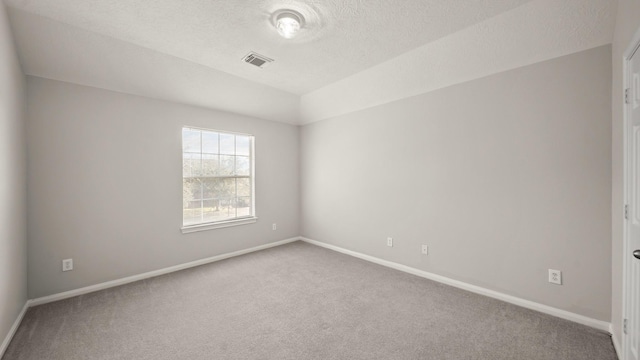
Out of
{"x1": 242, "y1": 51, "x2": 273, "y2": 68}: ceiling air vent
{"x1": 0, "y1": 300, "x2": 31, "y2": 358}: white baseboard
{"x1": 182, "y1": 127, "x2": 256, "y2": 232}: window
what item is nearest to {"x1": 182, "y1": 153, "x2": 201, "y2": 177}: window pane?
{"x1": 182, "y1": 127, "x2": 256, "y2": 232}: window

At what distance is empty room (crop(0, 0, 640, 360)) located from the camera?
196 cm

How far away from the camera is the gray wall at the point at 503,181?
2178 mm

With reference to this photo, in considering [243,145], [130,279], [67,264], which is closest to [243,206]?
[243,145]

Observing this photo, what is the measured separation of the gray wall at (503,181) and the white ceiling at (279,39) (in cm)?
31

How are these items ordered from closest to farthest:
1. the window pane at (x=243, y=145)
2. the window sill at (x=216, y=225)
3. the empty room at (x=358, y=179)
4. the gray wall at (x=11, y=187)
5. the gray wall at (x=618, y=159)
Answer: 1. the gray wall at (x=618, y=159)
2. the gray wall at (x=11, y=187)
3. the empty room at (x=358, y=179)
4. the window sill at (x=216, y=225)
5. the window pane at (x=243, y=145)

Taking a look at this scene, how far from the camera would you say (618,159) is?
186 centimetres

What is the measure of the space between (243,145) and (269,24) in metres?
2.45

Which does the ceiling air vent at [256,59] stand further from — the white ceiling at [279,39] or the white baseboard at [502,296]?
the white baseboard at [502,296]

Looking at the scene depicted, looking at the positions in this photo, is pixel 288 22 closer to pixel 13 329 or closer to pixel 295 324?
pixel 295 324

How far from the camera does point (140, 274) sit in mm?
3207

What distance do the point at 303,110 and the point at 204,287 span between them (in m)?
3.09

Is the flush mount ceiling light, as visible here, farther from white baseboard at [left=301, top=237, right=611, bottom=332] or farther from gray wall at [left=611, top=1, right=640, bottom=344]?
white baseboard at [left=301, top=237, right=611, bottom=332]

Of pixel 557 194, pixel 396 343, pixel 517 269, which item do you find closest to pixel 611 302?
pixel 517 269

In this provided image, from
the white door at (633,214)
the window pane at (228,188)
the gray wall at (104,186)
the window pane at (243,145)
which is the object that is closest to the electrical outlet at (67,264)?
the gray wall at (104,186)
